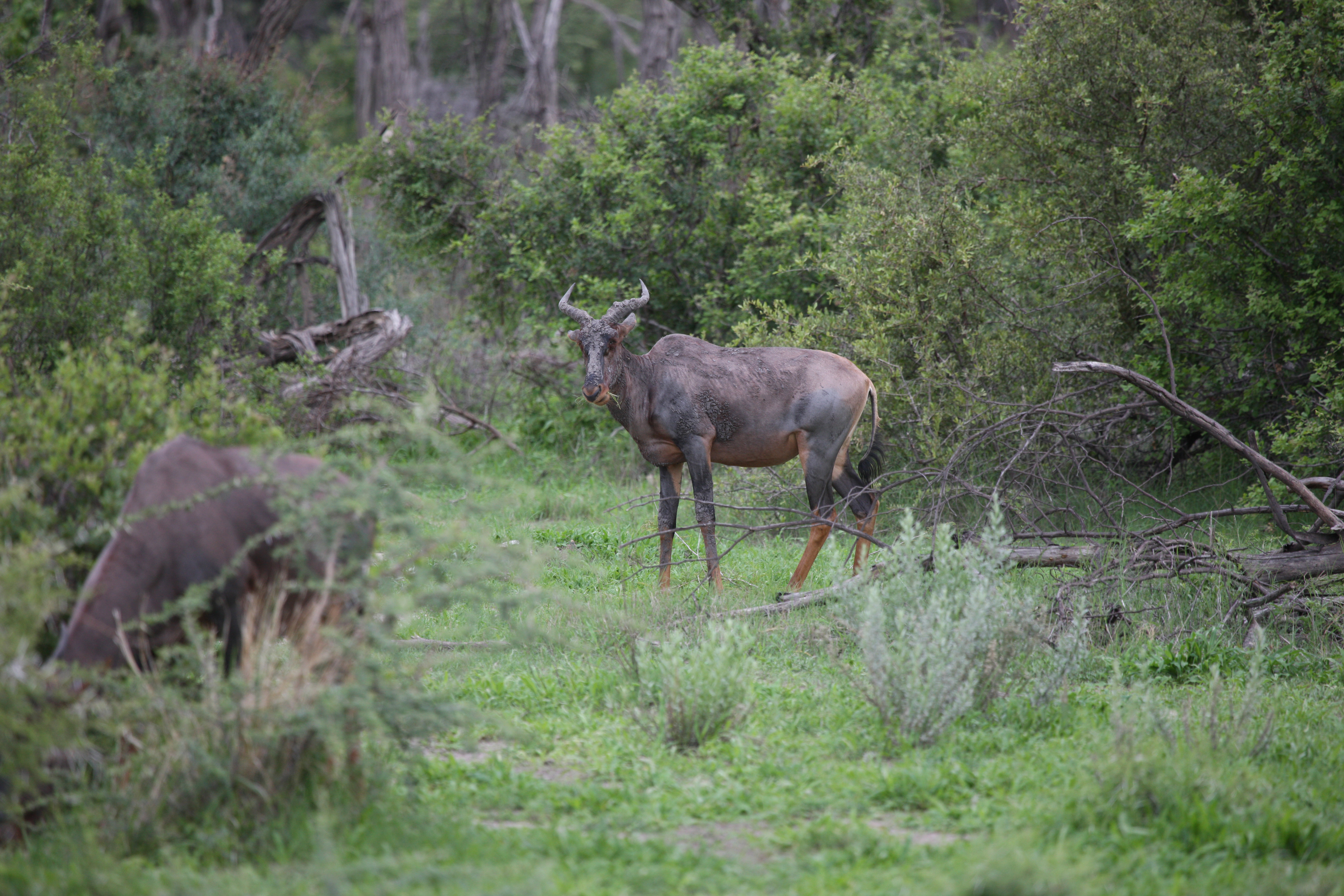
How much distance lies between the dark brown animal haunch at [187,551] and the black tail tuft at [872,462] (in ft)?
17.9

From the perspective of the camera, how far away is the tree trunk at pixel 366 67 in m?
27.5

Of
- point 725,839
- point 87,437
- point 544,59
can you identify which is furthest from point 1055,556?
point 544,59

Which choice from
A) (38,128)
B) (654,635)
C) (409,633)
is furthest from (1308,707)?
(38,128)

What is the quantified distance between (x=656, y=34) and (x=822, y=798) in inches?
826

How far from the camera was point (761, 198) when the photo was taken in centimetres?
1255

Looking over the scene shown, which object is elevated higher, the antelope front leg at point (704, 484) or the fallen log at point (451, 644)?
the antelope front leg at point (704, 484)

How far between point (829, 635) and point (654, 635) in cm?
107

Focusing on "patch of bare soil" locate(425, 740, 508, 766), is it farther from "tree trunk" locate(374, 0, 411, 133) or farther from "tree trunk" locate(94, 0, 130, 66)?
"tree trunk" locate(374, 0, 411, 133)

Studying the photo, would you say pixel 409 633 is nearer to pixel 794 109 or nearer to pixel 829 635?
pixel 829 635

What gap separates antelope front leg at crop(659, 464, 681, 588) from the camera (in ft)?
27.9

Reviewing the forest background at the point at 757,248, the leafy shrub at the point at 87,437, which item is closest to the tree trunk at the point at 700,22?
the forest background at the point at 757,248

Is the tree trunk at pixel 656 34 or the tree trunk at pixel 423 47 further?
the tree trunk at pixel 423 47

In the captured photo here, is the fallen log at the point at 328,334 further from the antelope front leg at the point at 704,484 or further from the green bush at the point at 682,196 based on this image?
the antelope front leg at the point at 704,484

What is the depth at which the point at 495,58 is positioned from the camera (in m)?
31.1
